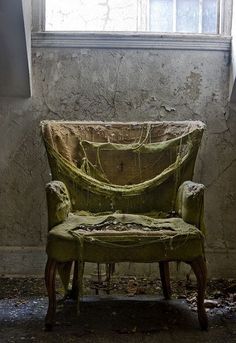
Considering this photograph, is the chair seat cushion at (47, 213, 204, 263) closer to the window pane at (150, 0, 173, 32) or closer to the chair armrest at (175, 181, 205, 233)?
the chair armrest at (175, 181, 205, 233)

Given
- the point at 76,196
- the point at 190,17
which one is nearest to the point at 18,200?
the point at 76,196

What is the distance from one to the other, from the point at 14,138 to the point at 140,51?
3.29 feet

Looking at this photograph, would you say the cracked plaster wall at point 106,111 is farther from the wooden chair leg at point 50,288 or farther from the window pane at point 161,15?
the wooden chair leg at point 50,288

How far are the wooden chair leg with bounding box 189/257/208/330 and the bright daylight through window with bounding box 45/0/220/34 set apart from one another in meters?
1.78

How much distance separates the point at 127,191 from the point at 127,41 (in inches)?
42.4

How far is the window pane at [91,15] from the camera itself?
11.6 feet

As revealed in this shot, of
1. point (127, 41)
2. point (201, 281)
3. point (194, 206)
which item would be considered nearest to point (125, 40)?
point (127, 41)

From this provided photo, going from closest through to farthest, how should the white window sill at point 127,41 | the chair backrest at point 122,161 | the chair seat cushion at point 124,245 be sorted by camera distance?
the chair seat cushion at point 124,245 → the chair backrest at point 122,161 → the white window sill at point 127,41

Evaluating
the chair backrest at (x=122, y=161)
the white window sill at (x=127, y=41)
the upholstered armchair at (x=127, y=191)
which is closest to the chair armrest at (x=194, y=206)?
the upholstered armchair at (x=127, y=191)

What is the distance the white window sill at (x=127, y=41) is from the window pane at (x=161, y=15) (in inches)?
7.7

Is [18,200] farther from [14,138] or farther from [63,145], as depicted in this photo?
[63,145]

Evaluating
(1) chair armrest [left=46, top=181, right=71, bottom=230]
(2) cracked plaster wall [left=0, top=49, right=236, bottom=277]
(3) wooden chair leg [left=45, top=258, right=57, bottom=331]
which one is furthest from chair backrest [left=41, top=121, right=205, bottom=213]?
(3) wooden chair leg [left=45, top=258, right=57, bottom=331]

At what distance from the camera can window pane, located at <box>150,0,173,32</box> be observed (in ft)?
11.7

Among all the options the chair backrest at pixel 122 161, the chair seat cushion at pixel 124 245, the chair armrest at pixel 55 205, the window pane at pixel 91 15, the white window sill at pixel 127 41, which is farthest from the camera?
the window pane at pixel 91 15
